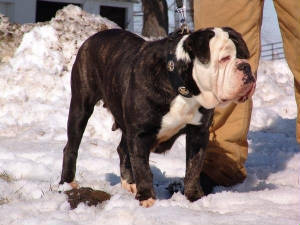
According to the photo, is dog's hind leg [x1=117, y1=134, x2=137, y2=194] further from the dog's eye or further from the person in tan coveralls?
the dog's eye

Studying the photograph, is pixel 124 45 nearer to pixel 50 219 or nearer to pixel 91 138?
pixel 50 219

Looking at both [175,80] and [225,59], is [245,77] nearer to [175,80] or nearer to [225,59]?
[225,59]

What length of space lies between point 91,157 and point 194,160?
194 cm

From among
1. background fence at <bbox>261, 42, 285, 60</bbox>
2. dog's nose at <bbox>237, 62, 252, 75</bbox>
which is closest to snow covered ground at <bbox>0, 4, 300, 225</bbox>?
dog's nose at <bbox>237, 62, 252, 75</bbox>

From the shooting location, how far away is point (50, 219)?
3252 mm

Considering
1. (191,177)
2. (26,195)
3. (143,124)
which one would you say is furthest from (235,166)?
(26,195)

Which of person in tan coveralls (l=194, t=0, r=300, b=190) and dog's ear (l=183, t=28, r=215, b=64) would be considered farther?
person in tan coveralls (l=194, t=0, r=300, b=190)

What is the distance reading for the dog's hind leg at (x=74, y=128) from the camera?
451 cm

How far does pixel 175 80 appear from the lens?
11.4 ft

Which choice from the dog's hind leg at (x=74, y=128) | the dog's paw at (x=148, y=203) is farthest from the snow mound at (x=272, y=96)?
the dog's paw at (x=148, y=203)

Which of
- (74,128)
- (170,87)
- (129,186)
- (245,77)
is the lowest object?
(129,186)

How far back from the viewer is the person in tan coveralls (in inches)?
169

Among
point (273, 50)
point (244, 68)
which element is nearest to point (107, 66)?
point (244, 68)

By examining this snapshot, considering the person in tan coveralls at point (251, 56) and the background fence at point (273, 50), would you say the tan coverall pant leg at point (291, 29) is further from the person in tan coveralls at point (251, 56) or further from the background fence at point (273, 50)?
the background fence at point (273, 50)
